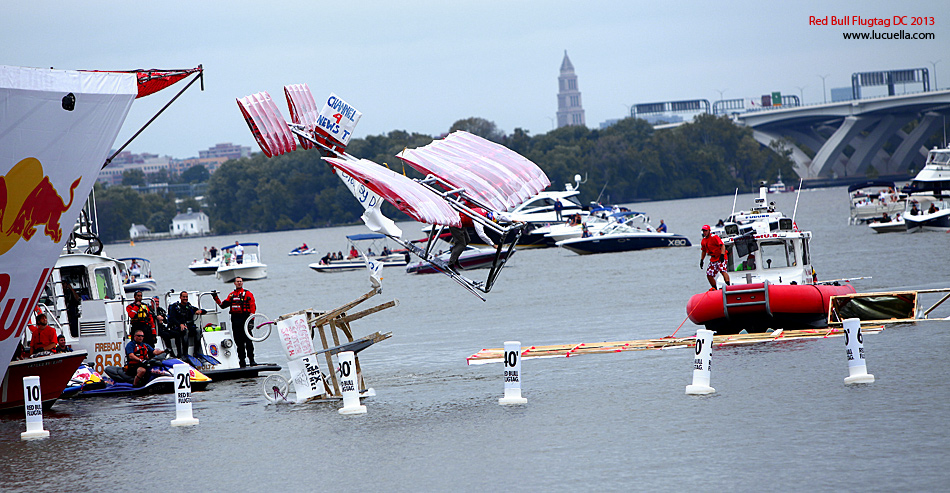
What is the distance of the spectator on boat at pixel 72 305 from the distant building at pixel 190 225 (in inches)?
6518

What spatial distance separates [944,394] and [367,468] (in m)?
8.41

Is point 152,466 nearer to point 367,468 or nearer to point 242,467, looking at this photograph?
point 242,467

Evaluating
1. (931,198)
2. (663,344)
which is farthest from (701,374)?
(931,198)

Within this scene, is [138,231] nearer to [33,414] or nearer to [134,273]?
[134,273]

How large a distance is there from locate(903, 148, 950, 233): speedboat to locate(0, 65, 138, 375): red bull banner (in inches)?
2198

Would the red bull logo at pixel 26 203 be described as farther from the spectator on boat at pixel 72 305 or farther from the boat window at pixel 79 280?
the boat window at pixel 79 280

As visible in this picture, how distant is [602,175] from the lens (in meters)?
151

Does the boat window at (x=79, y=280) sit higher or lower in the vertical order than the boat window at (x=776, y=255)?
higher

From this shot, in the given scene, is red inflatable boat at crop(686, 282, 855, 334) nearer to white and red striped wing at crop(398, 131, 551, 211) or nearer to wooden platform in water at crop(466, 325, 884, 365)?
wooden platform in water at crop(466, 325, 884, 365)

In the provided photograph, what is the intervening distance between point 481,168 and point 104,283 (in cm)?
1050

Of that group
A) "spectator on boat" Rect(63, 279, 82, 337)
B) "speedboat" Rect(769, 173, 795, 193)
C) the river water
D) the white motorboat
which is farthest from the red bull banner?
"speedboat" Rect(769, 173, 795, 193)

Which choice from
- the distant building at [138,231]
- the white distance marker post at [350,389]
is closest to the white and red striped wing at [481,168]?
the white distance marker post at [350,389]

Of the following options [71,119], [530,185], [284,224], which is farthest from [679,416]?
[284,224]

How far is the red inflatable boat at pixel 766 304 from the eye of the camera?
22719 mm
